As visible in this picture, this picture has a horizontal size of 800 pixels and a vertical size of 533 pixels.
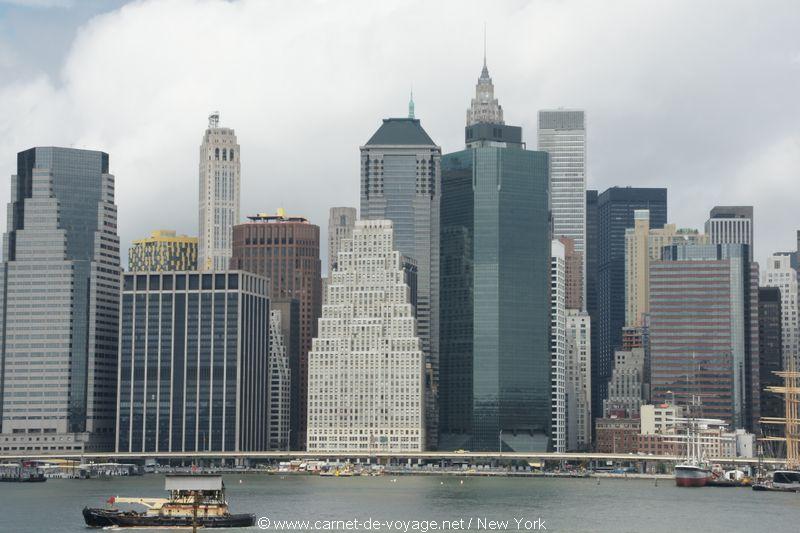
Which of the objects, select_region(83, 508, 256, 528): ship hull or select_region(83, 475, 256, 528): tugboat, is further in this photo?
select_region(83, 475, 256, 528): tugboat

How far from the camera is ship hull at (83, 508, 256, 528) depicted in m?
193

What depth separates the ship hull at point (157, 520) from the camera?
193 meters

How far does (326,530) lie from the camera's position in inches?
7859

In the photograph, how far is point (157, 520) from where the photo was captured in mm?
193500

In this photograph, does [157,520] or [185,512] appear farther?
[185,512]

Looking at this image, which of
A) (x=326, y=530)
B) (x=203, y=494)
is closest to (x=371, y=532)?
(x=326, y=530)

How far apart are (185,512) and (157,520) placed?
3401 mm

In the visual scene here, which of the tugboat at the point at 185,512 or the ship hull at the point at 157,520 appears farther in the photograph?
the tugboat at the point at 185,512

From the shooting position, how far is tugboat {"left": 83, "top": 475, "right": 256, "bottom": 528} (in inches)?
7623

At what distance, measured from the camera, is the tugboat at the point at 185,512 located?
194 metres

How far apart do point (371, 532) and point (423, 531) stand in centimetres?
683

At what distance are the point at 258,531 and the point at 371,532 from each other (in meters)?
13.5

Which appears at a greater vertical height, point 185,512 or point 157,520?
point 185,512

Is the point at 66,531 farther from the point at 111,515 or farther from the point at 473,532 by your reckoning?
Result: the point at 473,532
